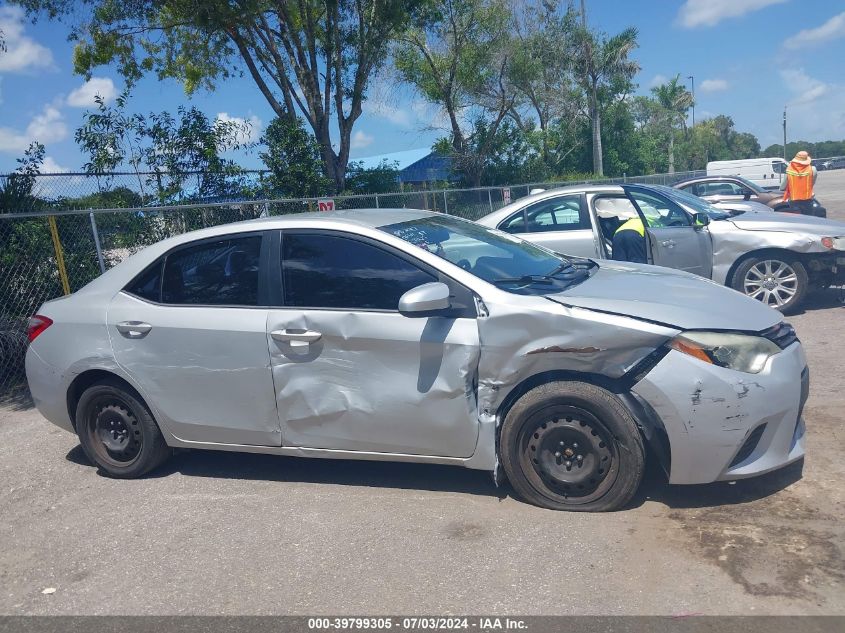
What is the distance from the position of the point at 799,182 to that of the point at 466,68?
58.5 ft

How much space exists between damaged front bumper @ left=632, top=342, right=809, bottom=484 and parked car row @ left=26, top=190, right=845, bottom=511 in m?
0.01

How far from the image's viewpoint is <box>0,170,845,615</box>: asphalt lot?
3.55 meters

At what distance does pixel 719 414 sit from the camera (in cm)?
396

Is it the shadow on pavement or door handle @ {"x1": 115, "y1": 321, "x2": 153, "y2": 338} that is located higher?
door handle @ {"x1": 115, "y1": 321, "x2": 153, "y2": 338}

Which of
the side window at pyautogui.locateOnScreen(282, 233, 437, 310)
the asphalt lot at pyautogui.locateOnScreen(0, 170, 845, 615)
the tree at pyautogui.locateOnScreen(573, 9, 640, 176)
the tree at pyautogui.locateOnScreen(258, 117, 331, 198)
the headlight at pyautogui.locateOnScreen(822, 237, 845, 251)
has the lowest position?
the asphalt lot at pyautogui.locateOnScreen(0, 170, 845, 615)

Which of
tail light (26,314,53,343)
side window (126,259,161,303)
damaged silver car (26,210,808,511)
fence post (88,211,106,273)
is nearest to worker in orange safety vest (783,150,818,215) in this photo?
damaged silver car (26,210,808,511)

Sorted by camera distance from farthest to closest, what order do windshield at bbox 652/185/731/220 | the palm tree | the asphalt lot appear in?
the palm tree
windshield at bbox 652/185/731/220
the asphalt lot

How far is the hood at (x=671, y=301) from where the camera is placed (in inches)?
164

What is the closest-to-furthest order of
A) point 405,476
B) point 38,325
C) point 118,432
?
point 405,476, point 118,432, point 38,325

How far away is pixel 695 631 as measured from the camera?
125 inches

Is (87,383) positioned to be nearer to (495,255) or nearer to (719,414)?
(495,255)

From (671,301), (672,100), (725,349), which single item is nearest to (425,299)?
(671,301)

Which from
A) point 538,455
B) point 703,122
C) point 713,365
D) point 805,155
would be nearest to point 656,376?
point 713,365

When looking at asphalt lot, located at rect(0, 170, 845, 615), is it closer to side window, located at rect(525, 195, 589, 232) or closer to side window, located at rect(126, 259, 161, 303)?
side window, located at rect(126, 259, 161, 303)
